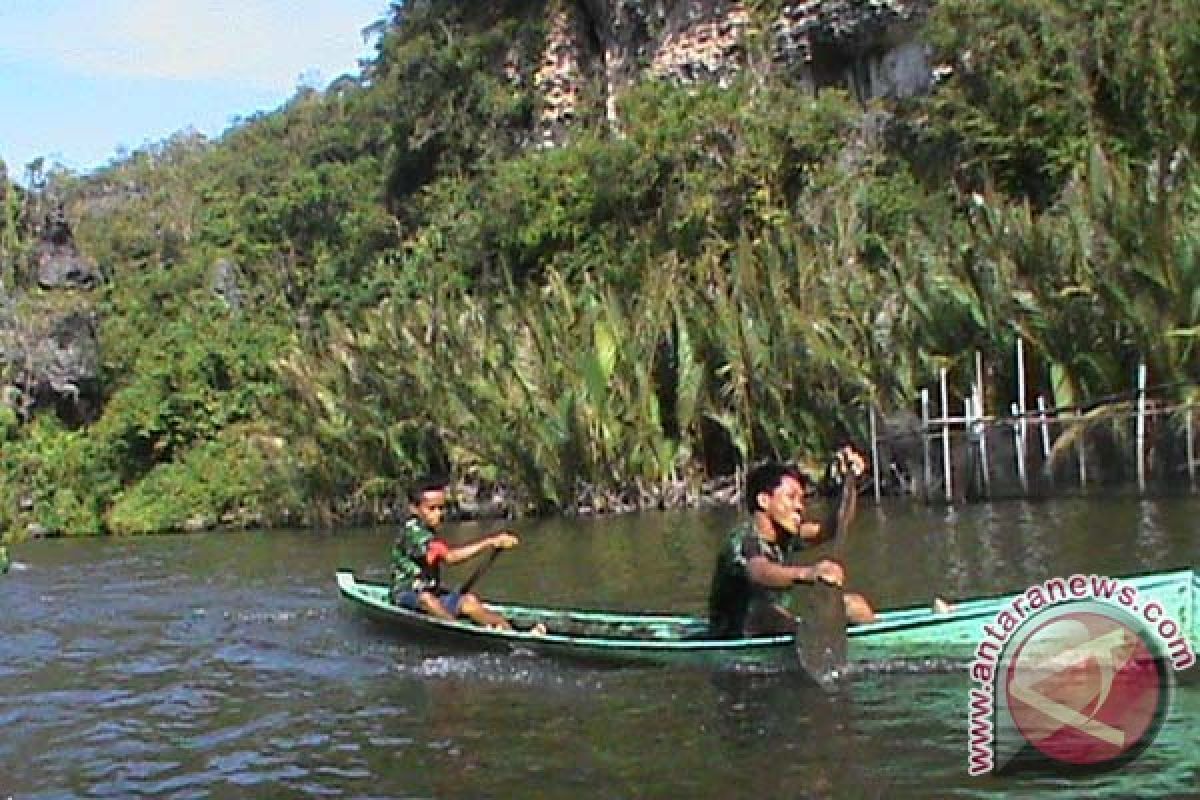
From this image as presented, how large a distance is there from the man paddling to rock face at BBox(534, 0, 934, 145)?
28745mm

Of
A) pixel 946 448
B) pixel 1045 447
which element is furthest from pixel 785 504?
pixel 946 448

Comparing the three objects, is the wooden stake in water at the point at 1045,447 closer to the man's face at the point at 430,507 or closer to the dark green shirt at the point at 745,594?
the man's face at the point at 430,507

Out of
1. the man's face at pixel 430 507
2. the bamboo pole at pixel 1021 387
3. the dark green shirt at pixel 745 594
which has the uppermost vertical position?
the bamboo pole at pixel 1021 387

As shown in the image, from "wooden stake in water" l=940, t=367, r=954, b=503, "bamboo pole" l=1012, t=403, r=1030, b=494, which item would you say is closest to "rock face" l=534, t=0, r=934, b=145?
"wooden stake in water" l=940, t=367, r=954, b=503

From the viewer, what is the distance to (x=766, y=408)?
28.5 meters

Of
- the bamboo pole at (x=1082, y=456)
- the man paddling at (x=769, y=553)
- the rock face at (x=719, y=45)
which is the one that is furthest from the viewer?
the rock face at (x=719, y=45)

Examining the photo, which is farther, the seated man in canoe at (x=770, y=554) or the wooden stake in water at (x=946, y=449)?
the wooden stake in water at (x=946, y=449)

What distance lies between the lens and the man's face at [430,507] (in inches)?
539

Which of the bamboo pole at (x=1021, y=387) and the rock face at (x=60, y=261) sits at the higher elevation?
the rock face at (x=60, y=261)

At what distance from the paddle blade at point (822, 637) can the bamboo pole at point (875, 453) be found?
54.5 ft

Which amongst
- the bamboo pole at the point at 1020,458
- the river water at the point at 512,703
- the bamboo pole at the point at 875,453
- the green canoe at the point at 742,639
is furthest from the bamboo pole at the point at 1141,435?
the green canoe at the point at 742,639

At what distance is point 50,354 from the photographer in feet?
160

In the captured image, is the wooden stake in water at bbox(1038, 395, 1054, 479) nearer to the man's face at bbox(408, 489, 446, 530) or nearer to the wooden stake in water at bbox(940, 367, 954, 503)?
the wooden stake in water at bbox(940, 367, 954, 503)

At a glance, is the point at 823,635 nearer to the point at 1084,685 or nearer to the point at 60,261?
the point at 1084,685
